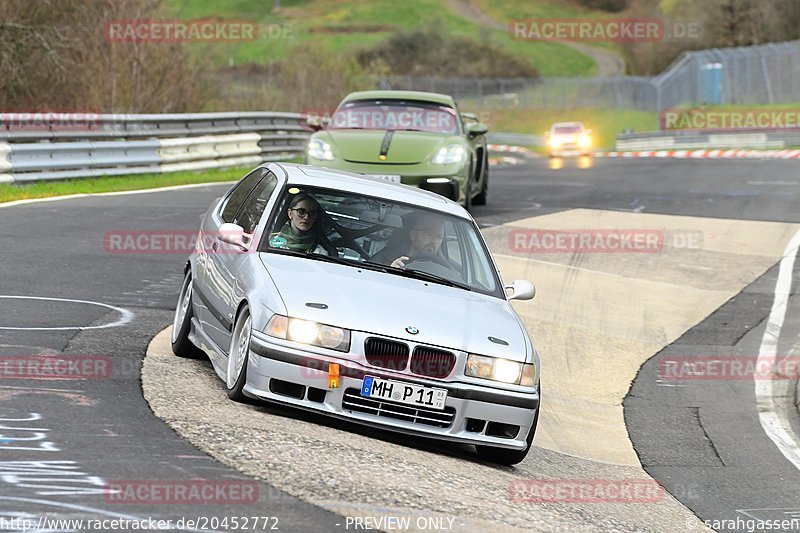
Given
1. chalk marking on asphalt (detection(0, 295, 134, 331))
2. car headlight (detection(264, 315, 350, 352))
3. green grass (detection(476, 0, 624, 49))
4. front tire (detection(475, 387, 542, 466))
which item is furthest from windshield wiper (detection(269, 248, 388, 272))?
green grass (detection(476, 0, 624, 49))

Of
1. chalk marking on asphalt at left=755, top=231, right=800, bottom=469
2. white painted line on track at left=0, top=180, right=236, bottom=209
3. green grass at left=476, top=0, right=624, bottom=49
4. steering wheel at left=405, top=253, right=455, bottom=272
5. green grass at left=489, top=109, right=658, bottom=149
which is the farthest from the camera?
green grass at left=476, top=0, right=624, bottom=49

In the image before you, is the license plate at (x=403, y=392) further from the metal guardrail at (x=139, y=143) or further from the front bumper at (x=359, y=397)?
the metal guardrail at (x=139, y=143)

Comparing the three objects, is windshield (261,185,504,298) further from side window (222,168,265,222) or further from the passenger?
side window (222,168,265,222)

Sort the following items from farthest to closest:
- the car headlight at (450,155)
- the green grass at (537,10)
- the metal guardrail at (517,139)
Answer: the green grass at (537,10) → the metal guardrail at (517,139) → the car headlight at (450,155)

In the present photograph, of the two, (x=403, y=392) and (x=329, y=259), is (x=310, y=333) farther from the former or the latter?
(x=329, y=259)

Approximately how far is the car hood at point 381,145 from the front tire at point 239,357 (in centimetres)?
902

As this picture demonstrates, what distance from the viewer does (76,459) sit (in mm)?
6145

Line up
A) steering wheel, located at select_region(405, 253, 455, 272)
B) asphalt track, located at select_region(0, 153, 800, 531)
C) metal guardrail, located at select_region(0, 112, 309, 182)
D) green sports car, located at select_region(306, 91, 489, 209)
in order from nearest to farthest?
asphalt track, located at select_region(0, 153, 800, 531)
steering wheel, located at select_region(405, 253, 455, 272)
green sports car, located at select_region(306, 91, 489, 209)
metal guardrail, located at select_region(0, 112, 309, 182)

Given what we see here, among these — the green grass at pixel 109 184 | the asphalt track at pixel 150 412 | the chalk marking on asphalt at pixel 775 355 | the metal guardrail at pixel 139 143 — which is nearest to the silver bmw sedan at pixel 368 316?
the asphalt track at pixel 150 412

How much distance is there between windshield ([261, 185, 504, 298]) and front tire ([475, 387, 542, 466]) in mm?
1158

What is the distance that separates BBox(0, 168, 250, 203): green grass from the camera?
19.0m

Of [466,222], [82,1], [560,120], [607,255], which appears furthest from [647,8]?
[466,222]

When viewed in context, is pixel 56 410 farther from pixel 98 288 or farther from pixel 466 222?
pixel 98 288

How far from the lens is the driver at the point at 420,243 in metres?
8.58
